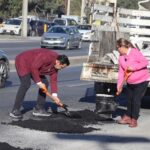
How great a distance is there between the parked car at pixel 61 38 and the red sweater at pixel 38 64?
30664 mm

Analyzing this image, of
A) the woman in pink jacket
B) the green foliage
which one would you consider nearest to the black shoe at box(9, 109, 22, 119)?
the woman in pink jacket

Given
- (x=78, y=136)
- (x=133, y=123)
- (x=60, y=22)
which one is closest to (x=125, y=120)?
(x=133, y=123)

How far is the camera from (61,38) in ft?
139

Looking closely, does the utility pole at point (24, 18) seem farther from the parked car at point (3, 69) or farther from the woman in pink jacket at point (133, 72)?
the woman in pink jacket at point (133, 72)

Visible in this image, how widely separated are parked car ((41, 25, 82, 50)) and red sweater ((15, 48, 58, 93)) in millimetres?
30664

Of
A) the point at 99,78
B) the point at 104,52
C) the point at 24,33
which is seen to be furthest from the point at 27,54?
the point at 24,33

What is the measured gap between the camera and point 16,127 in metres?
10.6

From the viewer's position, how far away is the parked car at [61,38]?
42.1m

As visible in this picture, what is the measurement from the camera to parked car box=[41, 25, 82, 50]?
138ft

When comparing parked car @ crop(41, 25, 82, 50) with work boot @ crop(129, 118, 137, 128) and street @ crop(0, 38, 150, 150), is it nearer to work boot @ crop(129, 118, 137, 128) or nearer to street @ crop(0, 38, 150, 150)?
street @ crop(0, 38, 150, 150)

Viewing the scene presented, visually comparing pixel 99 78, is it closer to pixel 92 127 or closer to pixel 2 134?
pixel 92 127

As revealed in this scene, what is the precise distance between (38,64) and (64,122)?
1135 mm

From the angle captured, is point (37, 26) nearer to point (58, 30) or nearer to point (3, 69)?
point (58, 30)

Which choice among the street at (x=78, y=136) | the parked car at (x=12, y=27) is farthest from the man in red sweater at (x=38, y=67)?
the parked car at (x=12, y=27)
